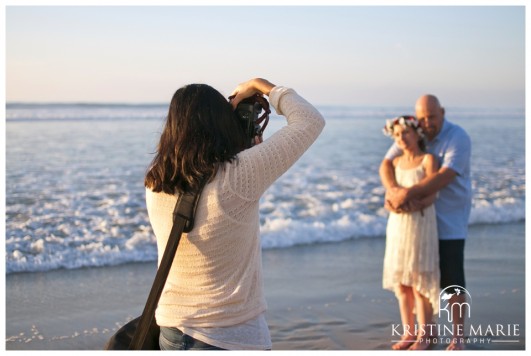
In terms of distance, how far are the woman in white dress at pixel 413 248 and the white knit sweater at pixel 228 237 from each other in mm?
2553

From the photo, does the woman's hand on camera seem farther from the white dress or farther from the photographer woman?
the white dress

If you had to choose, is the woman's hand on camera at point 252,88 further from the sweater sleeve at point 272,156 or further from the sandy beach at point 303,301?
the sandy beach at point 303,301

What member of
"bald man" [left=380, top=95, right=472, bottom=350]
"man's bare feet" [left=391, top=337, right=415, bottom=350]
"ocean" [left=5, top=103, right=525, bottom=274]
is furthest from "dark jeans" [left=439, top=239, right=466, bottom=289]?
"ocean" [left=5, top=103, right=525, bottom=274]

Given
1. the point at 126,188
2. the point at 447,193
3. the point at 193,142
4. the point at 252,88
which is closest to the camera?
the point at 193,142

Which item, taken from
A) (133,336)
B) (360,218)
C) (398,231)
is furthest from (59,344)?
(360,218)

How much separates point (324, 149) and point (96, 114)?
5585 mm

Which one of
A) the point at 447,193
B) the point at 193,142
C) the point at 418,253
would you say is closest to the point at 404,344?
the point at 418,253

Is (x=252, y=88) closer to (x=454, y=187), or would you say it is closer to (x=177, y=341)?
(x=177, y=341)

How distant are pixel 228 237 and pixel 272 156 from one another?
0.28m

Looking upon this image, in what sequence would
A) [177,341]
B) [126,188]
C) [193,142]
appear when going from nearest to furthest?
[193,142], [177,341], [126,188]

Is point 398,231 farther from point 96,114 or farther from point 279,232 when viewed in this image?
point 96,114

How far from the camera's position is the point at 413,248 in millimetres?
4785

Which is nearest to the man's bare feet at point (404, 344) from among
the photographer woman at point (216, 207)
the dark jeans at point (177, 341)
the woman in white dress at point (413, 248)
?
the woman in white dress at point (413, 248)

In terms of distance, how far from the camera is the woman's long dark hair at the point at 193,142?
7.29 ft
